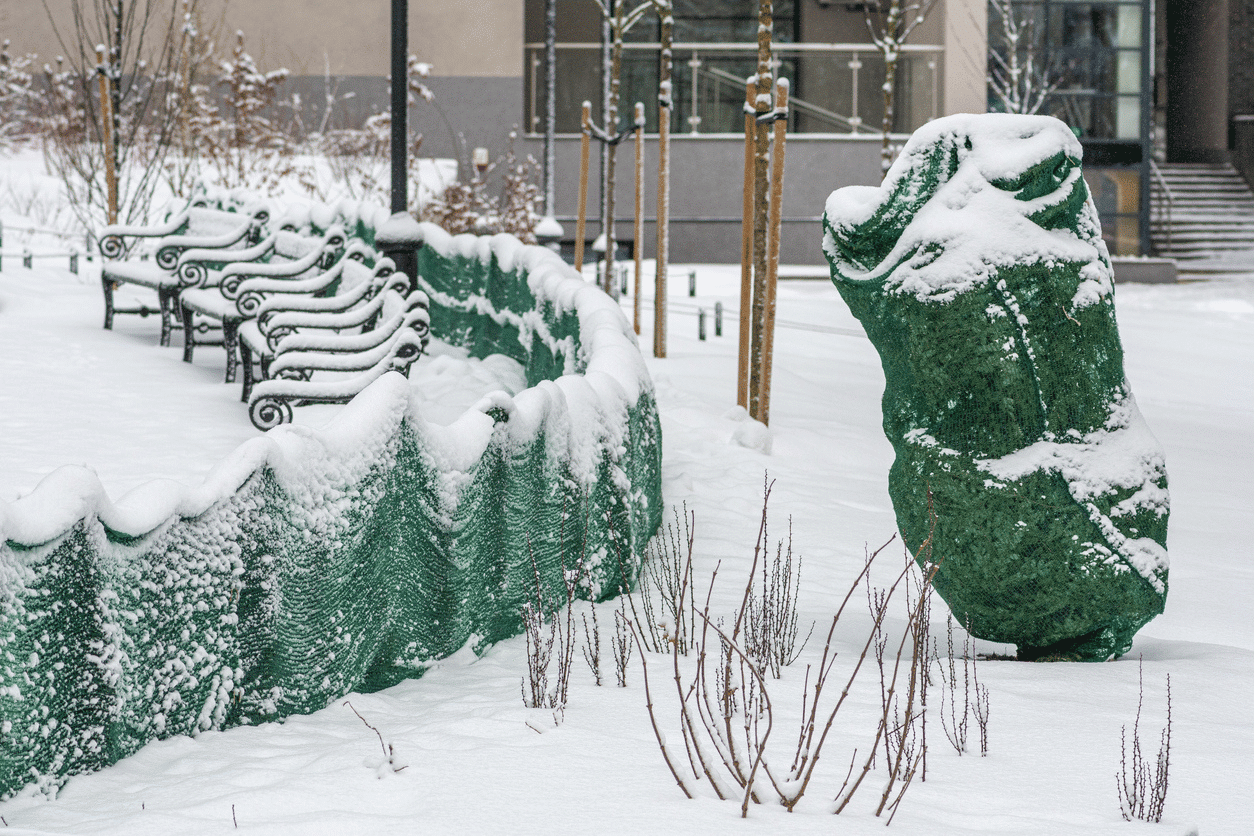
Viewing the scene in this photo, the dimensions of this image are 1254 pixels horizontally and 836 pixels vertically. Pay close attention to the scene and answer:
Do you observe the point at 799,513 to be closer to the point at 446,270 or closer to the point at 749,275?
the point at 749,275

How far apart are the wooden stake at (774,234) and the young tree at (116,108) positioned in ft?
31.1

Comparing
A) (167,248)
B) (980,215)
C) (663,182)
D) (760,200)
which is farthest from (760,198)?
(980,215)

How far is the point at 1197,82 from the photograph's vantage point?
110 ft

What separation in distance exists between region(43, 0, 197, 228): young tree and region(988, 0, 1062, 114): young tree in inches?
575

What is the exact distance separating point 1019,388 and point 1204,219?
26.3 meters

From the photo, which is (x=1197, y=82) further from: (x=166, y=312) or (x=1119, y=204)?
(x=166, y=312)

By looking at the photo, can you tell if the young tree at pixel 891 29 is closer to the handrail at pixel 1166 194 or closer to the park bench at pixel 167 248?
the handrail at pixel 1166 194

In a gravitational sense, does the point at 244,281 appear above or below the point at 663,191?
below

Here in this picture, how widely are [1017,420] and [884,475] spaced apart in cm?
447

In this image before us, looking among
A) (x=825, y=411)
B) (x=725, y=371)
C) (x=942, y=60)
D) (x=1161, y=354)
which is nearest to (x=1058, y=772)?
(x=825, y=411)

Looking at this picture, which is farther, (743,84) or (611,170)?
(743,84)

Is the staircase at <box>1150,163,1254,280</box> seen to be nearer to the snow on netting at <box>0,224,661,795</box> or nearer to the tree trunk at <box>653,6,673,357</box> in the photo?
the tree trunk at <box>653,6,673,357</box>

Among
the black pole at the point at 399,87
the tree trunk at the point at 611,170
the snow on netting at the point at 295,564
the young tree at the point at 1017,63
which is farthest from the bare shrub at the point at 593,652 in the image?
the young tree at the point at 1017,63

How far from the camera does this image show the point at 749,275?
987 centimetres
